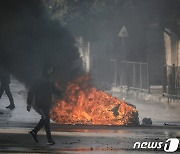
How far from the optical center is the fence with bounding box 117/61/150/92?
3108cm

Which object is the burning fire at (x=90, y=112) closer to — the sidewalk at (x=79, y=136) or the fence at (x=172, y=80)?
the sidewalk at (x=79, y=136)

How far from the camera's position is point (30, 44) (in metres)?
18.7

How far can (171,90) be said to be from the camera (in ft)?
87.2

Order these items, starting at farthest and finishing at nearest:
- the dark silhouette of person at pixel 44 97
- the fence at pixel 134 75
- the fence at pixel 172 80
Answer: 1. the fence at pixel 134 75
2. the fence at pixel 172 80
3. the dark silhouette of person at pixel 44 97

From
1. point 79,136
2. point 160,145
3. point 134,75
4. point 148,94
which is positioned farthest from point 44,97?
point 134,75

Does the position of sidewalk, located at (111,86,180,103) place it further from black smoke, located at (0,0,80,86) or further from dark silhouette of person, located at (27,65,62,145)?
dark silhouette of person, located at (27,65,62,145)

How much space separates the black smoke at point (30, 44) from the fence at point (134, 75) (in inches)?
433

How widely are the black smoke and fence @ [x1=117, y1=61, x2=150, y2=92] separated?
10993mm

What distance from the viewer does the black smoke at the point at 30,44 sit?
18328mm

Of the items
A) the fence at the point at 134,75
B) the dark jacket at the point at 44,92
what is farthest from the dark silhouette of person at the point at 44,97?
the fence at the point at 134,75

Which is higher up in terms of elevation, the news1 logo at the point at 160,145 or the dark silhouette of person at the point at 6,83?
the dark silhouette of person at the point at 6,83

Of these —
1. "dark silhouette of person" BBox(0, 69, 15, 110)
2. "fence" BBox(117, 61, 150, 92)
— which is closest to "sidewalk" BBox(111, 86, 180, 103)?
"fence" BBox(117, 61, 150, 92)

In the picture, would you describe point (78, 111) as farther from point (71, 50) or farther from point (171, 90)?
point (171, 90)

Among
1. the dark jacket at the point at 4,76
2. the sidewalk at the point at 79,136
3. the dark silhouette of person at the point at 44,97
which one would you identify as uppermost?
the dark jacket at the point at 4,76
